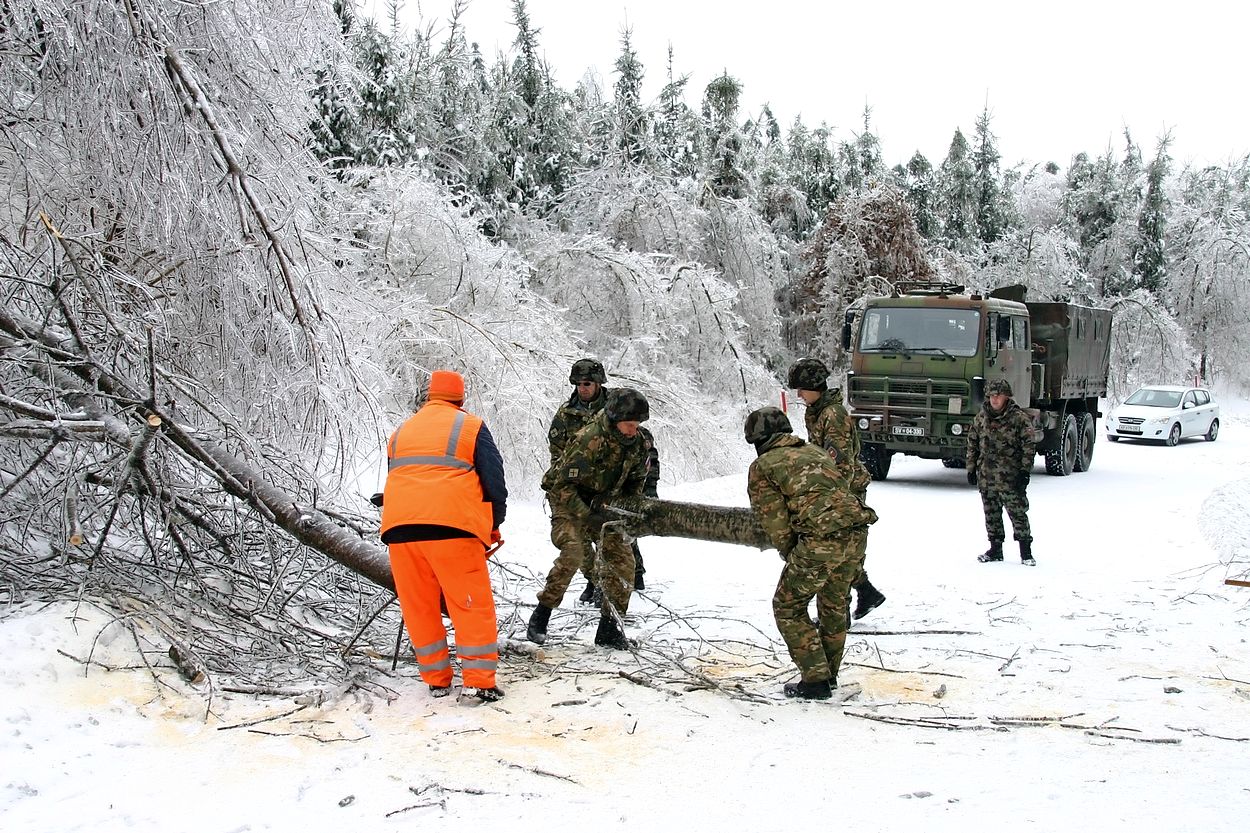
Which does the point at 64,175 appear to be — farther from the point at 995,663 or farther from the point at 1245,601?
the point at 1245,601

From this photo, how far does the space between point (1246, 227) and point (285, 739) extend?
4574 cm

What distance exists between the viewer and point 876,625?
661 centimetres

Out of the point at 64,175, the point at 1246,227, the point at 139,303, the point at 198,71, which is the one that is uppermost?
the point at 1246,227

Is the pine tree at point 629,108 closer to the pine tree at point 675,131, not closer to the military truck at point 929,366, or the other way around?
the pine tree at point 675,131

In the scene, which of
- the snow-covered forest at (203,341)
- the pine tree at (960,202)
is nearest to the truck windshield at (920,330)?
the snow-covered forest at (203,341)

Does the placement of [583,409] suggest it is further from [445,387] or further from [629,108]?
[629,108]

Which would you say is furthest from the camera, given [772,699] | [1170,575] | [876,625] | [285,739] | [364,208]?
[364,208]

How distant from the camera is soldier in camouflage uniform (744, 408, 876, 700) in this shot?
4906 mm

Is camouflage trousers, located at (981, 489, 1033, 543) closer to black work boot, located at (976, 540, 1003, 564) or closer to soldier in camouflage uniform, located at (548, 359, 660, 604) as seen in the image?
black work boot, located at (976, 540, 1003, 564)

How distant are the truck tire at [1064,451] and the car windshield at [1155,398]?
290 inches

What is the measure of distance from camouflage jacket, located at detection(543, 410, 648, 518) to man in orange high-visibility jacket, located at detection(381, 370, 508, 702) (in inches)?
31.5

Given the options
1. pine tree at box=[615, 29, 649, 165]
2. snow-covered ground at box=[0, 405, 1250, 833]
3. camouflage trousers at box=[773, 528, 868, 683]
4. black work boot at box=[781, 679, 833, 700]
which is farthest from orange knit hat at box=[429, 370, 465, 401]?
pine tree at box=[615, 29, 649, 165]

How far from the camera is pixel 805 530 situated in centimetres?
496

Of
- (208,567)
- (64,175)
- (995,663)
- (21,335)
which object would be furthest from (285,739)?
(995,663)
